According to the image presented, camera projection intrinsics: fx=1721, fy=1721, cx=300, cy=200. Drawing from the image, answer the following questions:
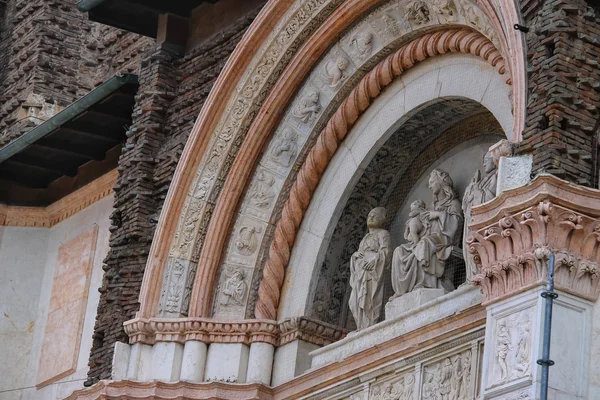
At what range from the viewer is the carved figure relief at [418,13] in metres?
13.0

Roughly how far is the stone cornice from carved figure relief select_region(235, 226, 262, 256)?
64 centimetres

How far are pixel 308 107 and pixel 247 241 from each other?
1.22m

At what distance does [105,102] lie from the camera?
634 inches

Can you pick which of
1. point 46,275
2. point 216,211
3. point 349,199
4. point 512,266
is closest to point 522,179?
point 512,266

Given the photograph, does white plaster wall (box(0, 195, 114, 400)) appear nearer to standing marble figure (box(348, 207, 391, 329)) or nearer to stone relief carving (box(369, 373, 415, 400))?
standing marble figure (box(348, 207, 391, 329))

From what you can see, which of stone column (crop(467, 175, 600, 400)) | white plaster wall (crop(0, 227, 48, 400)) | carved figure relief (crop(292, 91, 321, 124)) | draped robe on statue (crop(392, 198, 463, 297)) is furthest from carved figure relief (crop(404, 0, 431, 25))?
white plaster wall (crop(0, 227, 48, 400))

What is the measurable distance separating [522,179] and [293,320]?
357 centimetres

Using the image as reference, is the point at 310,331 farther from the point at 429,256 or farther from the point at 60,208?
the point at 60,208

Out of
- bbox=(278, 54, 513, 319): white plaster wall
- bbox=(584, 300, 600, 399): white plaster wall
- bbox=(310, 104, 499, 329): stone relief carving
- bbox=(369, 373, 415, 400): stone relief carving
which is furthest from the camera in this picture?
bbox=(310, 104, 499, 329): stone relief carving

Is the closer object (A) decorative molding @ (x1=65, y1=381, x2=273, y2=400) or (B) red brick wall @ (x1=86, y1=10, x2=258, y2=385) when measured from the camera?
(A) decorative molding @ (x1=65, y1=381, x2=273, y2=400)

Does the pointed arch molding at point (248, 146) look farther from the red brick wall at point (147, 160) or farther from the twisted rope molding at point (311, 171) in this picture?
the red brick wall at point (147, 160)

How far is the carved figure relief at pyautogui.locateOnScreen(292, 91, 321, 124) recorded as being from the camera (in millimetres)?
14078

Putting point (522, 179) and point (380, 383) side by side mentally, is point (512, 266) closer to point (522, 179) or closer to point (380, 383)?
point (522, 179)

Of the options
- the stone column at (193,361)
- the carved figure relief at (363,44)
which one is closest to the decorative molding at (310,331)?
the stone column at (193,361)
